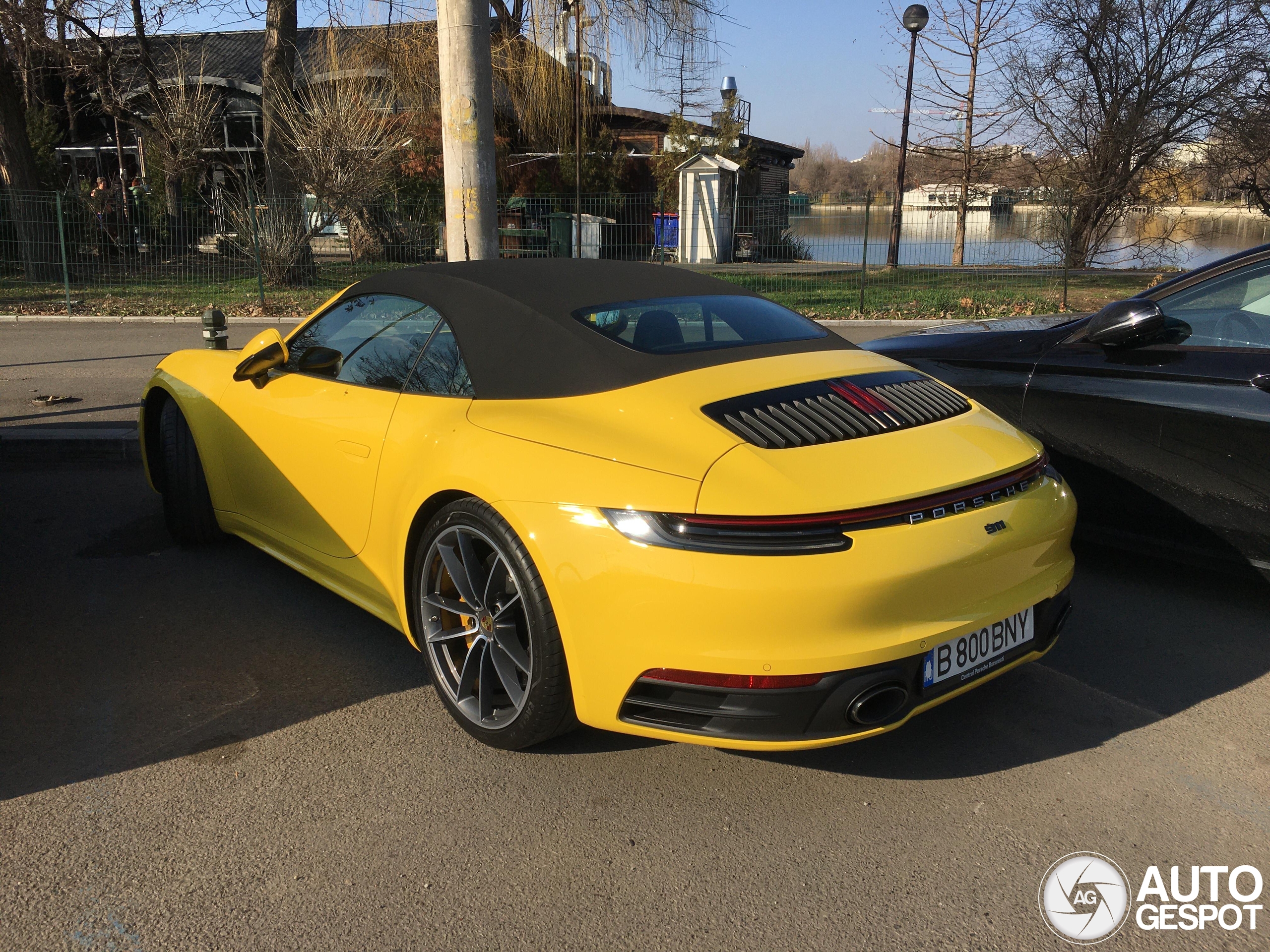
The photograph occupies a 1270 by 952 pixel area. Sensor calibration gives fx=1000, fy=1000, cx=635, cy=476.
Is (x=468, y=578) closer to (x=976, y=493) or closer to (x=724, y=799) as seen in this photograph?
(x=724, y=799)

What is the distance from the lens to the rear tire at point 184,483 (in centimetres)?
458

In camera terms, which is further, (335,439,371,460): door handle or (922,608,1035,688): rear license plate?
(335,439,371,460): door handle

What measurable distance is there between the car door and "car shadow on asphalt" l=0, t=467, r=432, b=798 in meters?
0.37

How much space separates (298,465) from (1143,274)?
20572mm

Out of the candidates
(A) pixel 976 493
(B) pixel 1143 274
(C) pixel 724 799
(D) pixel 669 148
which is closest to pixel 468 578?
(C) pixel 724 799

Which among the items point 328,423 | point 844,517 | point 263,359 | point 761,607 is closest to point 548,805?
point 761,607

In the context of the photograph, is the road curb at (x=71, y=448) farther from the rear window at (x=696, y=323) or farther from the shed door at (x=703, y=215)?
the shed door at (x=703, y=215)

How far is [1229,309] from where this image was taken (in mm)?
4172

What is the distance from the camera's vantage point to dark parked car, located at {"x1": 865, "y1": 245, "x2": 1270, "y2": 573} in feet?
12.6

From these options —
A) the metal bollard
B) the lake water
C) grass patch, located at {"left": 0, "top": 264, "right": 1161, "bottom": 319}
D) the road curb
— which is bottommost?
the road curb

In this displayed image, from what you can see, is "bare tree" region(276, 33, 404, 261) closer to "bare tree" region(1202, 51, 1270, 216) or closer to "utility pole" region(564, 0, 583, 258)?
"utility pole" region(564, 0, 583, 258)

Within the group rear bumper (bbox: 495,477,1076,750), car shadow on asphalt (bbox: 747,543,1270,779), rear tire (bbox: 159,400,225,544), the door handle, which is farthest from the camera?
rear tire (bbox: 159,400,225,544)

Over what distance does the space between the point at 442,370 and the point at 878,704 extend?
5.69ft

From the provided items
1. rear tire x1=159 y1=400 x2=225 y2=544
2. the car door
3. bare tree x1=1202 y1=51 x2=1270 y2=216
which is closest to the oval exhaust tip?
the car door
